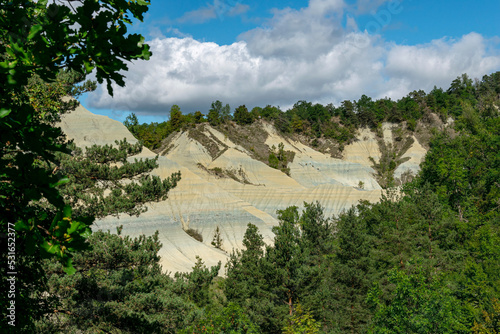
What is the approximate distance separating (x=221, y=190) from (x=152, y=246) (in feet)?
128

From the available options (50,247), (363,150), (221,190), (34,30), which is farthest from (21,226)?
(363,150)

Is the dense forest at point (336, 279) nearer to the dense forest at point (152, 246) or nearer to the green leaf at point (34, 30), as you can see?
the dense forest at point (152, 246)

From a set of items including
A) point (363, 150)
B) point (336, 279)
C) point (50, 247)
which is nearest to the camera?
point (50, 247)

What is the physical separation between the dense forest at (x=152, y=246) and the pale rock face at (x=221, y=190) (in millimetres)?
5455

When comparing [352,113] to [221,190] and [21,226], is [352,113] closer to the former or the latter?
[221,190]

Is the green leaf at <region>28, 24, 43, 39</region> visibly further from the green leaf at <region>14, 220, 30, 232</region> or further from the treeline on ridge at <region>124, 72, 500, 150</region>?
the treeline on ridge at <region>124, 72, 500, 150</region>

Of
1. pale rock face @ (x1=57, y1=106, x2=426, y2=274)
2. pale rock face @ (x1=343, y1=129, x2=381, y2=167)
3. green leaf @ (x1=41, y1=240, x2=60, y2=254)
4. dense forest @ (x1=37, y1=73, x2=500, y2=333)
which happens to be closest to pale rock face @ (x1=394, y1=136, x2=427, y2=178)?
pale rock face @ (x1=57, y1=106, x2=426, y2=274)

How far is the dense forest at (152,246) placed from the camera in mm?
2377

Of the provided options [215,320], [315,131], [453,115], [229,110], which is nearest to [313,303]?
[215,320]

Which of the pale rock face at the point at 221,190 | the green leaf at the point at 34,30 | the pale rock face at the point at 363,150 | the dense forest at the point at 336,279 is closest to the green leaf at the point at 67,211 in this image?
the green leaf at the point at 34,30

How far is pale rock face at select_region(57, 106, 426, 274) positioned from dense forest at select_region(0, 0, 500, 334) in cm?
546

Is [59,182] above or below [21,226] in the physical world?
above

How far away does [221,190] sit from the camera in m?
51.4

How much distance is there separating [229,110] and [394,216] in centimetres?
8267
